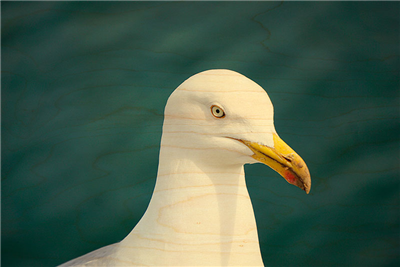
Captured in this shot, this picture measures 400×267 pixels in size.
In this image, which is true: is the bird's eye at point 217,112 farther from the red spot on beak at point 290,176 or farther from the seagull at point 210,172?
the red spot on beak at point 290,176

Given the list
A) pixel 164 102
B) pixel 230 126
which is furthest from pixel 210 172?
pixel 164 102

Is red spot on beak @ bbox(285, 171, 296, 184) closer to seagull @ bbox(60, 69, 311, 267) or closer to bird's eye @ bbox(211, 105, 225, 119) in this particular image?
seagull @ bbox(60, 69, 311, 267)

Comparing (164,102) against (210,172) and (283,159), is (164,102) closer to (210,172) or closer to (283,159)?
(210,172)

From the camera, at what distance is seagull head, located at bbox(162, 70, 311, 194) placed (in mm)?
836

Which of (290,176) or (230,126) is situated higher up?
(230,126)

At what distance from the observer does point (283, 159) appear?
0.83 metres

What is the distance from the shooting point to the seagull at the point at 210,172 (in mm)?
841

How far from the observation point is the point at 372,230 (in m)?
1.28

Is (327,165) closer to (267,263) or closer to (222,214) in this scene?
(267,263)

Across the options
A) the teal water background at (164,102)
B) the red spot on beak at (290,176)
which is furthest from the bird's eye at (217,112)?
the teal water background at (164,102)

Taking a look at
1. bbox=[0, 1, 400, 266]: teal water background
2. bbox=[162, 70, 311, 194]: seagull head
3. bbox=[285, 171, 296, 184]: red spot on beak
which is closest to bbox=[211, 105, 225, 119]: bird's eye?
bbox=[162, 70, 311, 194]: seagull head

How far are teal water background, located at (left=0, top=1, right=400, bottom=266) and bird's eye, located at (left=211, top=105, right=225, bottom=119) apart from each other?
393 mm

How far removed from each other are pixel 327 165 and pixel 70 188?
33.7 inches

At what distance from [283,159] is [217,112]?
0.58ft
